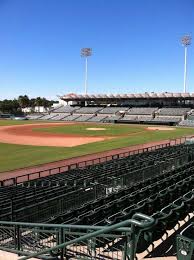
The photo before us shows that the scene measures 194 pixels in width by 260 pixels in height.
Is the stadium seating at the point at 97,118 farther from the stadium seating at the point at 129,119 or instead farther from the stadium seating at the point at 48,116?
the stadium seating at the point at 48,116

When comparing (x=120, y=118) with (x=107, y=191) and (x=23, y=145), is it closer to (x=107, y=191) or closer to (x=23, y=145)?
(x=23, y=145)

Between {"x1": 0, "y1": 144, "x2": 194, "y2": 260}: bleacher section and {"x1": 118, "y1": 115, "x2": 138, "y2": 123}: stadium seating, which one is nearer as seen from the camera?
{"x1": 0, "y1": 144, "x2": 194, "y2": 260}: bleacher section

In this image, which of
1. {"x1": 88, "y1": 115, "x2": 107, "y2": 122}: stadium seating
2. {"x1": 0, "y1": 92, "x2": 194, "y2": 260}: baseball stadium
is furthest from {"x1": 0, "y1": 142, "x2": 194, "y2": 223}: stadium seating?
{"x1": 88, "y1": 115, "x2": 107, "y2": 122}: stadium seating

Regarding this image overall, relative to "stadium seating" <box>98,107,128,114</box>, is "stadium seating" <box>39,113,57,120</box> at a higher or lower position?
lower

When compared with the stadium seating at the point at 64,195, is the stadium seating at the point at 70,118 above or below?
above

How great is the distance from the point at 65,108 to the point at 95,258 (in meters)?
114

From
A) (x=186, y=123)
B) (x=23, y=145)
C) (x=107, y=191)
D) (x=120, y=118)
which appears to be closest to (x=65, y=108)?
(x=120, y=118)

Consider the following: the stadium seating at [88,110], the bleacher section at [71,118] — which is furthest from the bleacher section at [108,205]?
the stadium seating at [88,110]

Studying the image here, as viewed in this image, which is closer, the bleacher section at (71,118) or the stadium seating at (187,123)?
the stadium seating at (187,123)

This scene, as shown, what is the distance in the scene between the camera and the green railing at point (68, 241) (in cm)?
563

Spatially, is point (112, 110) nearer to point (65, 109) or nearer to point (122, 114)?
point (122, 114)

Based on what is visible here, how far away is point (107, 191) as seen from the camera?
15.1 m

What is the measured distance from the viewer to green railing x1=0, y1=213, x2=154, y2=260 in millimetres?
5630

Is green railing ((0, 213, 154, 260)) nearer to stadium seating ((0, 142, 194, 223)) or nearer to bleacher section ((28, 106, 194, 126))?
stadium seating ((0, 142, 194, 223))
